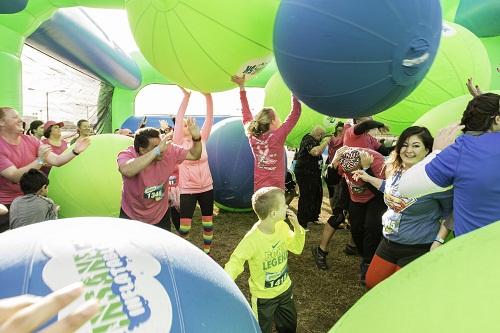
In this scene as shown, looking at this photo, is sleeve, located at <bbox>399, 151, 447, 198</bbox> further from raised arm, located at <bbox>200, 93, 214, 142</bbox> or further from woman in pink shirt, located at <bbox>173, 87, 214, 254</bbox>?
woman in pink shirt, located at <bbox>173, 87, 214, 254</bbox>

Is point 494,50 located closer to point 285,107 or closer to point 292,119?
point 285,107

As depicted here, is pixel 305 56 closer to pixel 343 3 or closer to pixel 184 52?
pixel 343 3

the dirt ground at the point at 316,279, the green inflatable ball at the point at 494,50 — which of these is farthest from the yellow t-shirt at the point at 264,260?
the green inflatable ball at the point at 494,50

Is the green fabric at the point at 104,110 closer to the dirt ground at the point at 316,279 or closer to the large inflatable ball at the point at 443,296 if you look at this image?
the dirt ground at the point at 316,279

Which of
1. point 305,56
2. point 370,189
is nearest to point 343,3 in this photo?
point 305,56

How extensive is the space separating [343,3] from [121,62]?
11023 mm

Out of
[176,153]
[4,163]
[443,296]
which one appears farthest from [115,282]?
[4,163]

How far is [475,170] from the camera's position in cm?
209

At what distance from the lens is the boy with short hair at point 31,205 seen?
3.11 m

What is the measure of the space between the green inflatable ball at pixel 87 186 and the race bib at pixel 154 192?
4.92ft

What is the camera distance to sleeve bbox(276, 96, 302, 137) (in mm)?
3914

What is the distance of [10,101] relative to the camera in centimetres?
596

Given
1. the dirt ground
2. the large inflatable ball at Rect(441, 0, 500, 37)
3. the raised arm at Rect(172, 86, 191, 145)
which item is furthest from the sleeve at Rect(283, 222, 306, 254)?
the large inflatable ball at Rect(441, 0, 500, 37)

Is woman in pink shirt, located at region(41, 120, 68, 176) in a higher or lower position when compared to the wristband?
lower
